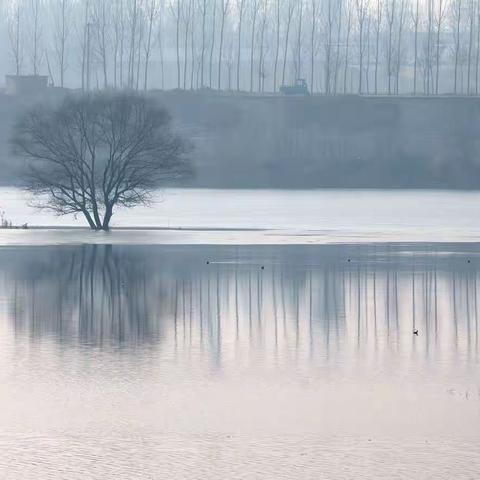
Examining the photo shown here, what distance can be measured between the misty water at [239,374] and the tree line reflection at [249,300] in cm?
8

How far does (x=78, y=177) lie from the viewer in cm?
6381

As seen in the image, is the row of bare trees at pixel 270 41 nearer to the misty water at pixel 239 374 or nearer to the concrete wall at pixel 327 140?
the concrete wall at pixel 327 140

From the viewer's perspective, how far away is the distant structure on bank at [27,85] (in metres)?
134

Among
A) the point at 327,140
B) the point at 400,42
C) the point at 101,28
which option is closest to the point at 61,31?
the point at 101,28

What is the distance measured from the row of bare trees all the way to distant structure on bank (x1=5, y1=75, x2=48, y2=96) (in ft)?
55.5

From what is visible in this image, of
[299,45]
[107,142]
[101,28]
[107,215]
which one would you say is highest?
[101,28]

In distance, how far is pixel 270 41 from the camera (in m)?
175

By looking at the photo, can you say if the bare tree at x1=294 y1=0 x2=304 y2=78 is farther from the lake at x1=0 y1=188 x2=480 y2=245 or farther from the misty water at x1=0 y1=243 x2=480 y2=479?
the misty water at x1=0 y1=243 x2=480 y2=479

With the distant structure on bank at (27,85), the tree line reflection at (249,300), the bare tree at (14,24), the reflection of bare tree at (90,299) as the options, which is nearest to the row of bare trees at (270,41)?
the bare tree at (14,24)

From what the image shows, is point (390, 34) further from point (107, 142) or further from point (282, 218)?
point (107, 142)

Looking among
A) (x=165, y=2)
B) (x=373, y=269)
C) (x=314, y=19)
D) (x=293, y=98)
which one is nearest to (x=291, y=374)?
(x=373, y=269)

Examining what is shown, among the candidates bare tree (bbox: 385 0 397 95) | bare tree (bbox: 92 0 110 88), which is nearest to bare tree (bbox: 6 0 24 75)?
bare tree (bbox: 92 0 110 88)

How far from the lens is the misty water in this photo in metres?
17.0

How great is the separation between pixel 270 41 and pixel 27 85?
153 ft
